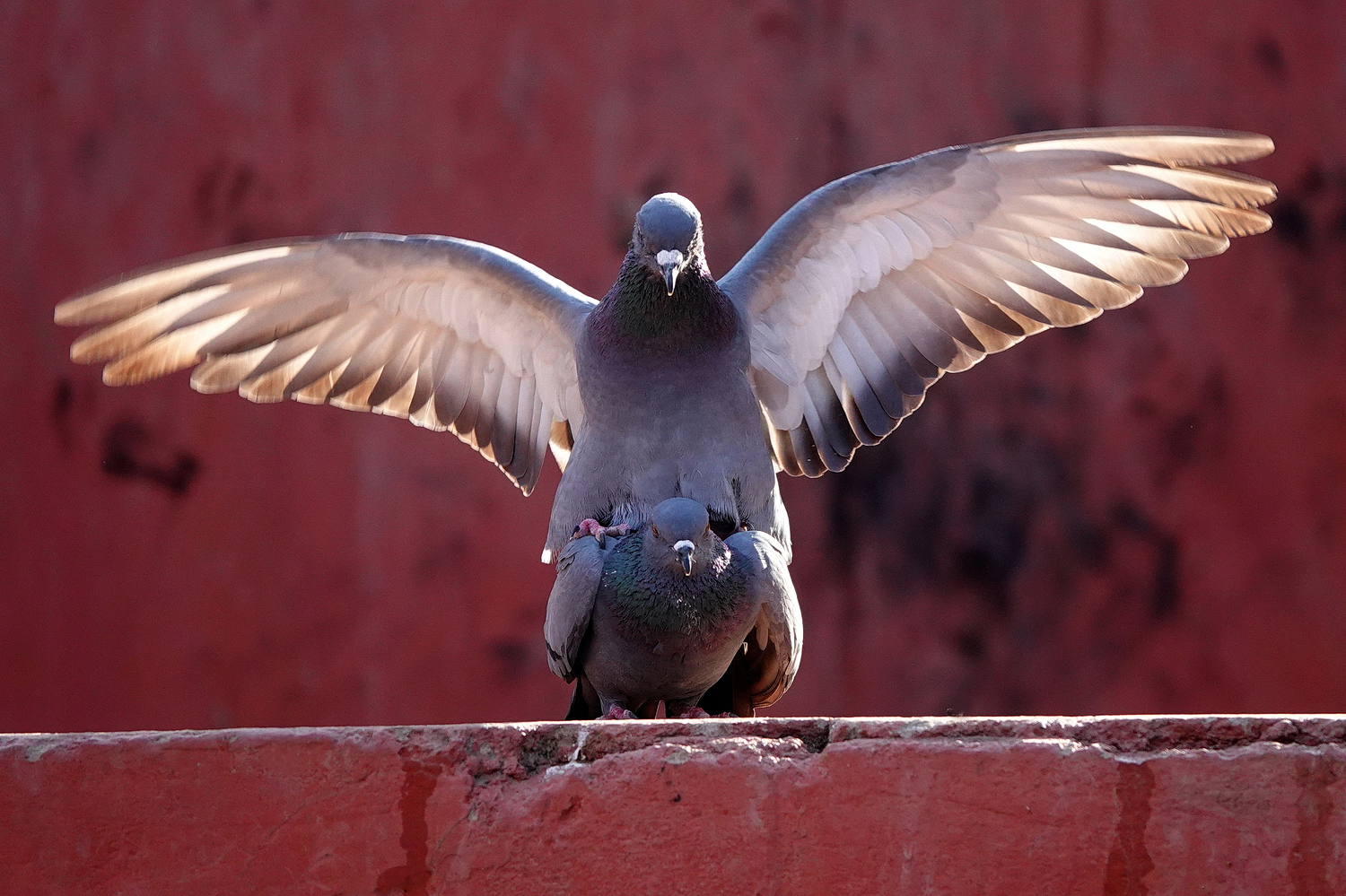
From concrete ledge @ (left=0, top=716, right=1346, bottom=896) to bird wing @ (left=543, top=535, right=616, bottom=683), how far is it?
2.86 feet

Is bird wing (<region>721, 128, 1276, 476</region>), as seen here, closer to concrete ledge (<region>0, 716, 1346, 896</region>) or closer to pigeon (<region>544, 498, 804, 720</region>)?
pigeon (<region>544, 498, 804, 720</region>)

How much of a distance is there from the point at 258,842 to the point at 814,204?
2.15m

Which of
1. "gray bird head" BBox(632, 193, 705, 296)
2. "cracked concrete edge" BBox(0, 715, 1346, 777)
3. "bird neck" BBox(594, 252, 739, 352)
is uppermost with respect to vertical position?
"gray bird head" BBox(632, 193, 705, 296)

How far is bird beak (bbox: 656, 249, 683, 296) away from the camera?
3.25 meters

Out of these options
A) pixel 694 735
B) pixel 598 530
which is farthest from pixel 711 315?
Answer: pixel 694 735

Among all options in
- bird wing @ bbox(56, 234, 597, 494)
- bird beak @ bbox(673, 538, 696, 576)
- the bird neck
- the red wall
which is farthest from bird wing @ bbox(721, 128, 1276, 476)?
the red wall

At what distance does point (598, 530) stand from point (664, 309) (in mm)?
561

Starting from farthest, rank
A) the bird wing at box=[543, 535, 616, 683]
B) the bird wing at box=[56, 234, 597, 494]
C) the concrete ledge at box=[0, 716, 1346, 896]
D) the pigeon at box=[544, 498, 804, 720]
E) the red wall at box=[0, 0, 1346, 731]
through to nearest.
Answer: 1. the red wall at box=[0, 0, 1346, 731]
2. the bird wing at box=[56, 234, 597, 494]
3. the bird wing at box=[543, 535, 616, 683]
4. the pigeon at box=[544, 498, 804, 720]
5. the concrete ledge at box=[0, 716, 1346, 896]

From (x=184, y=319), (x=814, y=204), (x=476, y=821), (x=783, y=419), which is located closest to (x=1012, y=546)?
(x=783, y=419)

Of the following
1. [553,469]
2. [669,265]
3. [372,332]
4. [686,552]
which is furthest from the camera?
[553,469]

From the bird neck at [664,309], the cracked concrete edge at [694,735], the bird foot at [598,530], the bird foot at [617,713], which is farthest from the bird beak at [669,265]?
the cracked concrete edge at [694,735]

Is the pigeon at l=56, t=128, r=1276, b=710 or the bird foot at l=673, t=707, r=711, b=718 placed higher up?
the pigeon at l=56, t=128, r=1276, b=710

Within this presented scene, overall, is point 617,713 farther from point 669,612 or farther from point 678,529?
point 678,529

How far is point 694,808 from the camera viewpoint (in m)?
2.25
